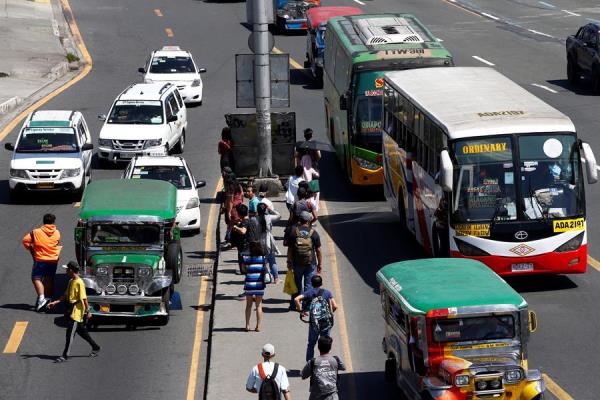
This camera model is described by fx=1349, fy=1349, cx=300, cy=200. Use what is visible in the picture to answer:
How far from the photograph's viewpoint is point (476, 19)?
62750 millimetres

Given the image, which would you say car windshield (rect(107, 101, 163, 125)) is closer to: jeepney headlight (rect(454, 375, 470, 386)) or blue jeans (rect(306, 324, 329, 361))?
blue jeans (rect(306, 324, 329, 361))

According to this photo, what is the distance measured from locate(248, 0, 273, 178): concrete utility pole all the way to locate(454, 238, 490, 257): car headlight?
929 centimetres

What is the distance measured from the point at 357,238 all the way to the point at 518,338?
11730 mm

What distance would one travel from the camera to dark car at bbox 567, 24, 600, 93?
4428cm

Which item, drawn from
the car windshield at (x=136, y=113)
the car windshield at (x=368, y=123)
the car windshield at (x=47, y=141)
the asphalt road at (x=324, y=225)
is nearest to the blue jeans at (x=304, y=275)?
the asphalt road at (x=324, y=225)

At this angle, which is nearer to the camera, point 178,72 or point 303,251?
point 303,251

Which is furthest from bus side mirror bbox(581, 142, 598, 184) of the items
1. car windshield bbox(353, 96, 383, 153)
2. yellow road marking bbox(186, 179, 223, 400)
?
car windshield bbox(353, 96, 383, 153)

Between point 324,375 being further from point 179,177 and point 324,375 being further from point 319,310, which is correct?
point 179,177

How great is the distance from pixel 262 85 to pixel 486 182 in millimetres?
9465

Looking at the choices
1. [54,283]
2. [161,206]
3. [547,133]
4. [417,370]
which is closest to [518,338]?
[417,370]

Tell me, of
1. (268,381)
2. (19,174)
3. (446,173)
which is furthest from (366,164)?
(268,381)

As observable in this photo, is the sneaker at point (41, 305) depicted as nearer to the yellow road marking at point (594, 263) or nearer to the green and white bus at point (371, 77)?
the yellow road marking at point (594, 263)

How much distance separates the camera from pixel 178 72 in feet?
153

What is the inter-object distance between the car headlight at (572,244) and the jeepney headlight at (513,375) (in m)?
7.23
